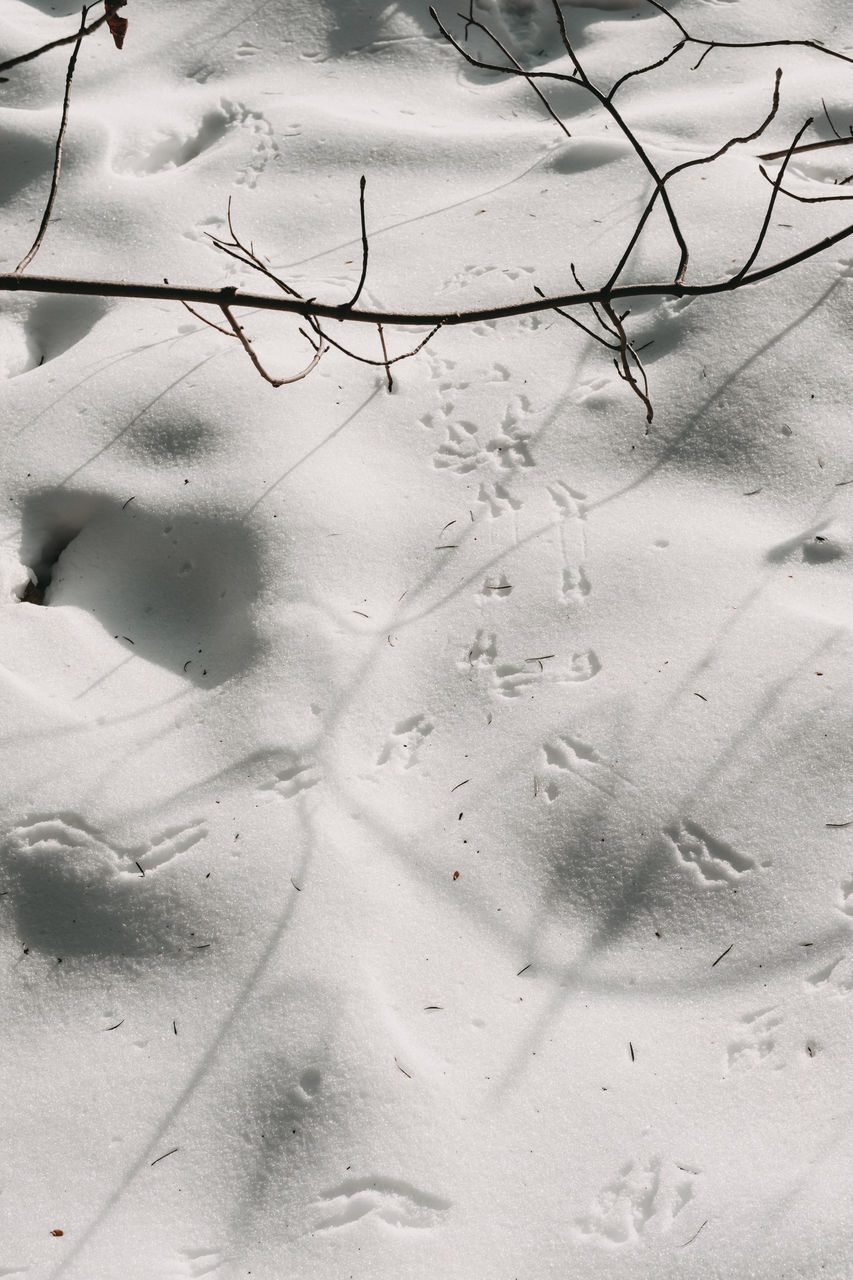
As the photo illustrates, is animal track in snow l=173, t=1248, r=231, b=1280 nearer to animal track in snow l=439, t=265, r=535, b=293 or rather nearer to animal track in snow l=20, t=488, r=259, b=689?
animal track in snow l=20, t=488, r=259, b=689

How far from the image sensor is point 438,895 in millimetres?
1619

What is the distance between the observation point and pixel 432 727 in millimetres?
1788

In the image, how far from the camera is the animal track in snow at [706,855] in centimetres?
159

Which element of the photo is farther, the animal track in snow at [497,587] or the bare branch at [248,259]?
the animal track in snow at [497,587]

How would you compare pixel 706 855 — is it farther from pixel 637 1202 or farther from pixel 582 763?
pixel 637 1202

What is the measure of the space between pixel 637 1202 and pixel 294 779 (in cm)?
81

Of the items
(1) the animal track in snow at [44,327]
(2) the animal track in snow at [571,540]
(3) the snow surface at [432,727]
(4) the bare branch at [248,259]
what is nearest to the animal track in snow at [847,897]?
(3) the snow surface at [432,727]

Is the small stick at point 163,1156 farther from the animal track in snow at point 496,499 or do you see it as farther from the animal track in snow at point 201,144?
the animal track in snow at point 201,144

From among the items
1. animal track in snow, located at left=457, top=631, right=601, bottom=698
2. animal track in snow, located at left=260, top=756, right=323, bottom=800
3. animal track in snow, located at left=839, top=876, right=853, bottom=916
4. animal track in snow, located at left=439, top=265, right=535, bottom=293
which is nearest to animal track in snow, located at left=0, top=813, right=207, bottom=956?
animal track in snow, located at left=260, top=756, right=323, bottom=800

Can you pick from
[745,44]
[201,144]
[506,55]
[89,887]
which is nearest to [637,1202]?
[89,887]

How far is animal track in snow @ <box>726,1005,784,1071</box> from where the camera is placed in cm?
144

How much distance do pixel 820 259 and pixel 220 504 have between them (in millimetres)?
1417

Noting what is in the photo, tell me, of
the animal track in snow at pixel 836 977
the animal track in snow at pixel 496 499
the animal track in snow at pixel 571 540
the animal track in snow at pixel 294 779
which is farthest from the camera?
the animal track in snow at pixel 496 499

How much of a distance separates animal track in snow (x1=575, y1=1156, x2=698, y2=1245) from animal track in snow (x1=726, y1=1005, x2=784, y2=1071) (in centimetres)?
17
